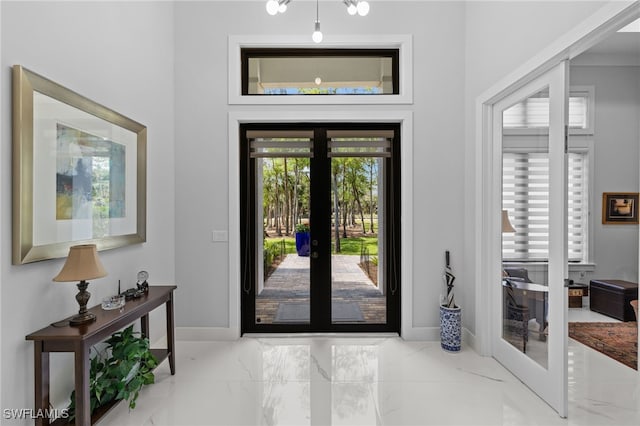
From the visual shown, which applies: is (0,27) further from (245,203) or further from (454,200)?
(454,200)

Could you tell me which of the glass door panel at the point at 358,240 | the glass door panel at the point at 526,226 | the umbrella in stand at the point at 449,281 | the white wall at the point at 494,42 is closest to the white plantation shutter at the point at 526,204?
the glass door panel at the point at 526,226

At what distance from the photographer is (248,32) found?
3438 mm

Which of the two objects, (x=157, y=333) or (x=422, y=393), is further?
(x=157, y=333)

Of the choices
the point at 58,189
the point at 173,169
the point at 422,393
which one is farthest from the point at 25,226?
the point at 422,393

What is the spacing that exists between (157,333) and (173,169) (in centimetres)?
165

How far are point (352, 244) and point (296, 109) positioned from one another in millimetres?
1543

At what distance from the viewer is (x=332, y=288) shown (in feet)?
11.9

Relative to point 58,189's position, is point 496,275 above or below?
below

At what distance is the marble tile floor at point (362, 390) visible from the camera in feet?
7.09

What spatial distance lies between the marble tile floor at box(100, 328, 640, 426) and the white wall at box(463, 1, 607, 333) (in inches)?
31.2

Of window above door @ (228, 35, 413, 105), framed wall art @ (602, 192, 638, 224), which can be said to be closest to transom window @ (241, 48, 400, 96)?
window above door @ (228, 35, 413, 105)

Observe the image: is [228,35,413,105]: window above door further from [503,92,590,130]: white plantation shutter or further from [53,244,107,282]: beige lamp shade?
[53,244,107,282]: beige lamp shade

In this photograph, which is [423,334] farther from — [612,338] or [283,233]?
[612,338]

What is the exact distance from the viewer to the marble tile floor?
2160 mm
